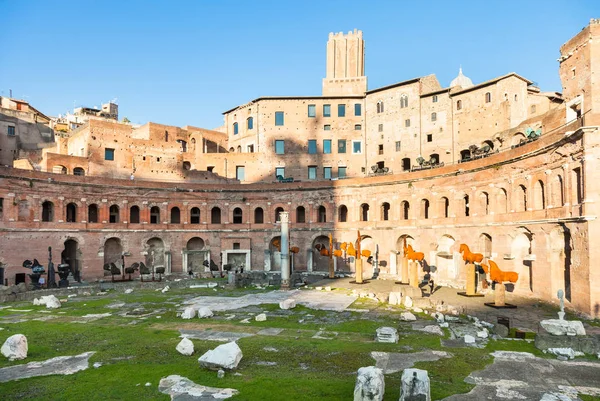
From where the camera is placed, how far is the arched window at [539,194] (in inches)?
991

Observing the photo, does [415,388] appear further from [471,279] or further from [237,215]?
[237,215]

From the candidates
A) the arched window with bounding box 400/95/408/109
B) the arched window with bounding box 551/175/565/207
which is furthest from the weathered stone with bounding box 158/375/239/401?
the arched window with bounding box 400/95/408/109

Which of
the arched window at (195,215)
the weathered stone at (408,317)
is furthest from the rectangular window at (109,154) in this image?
the weathered stone at (408,317)

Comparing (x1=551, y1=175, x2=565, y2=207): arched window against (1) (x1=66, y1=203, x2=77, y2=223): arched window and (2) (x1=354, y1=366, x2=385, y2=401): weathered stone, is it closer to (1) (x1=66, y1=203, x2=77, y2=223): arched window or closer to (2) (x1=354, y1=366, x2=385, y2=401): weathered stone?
(2) (x1=354, y1=366, x2=385, y2=401): weathered stone

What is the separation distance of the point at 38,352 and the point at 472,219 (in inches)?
1060

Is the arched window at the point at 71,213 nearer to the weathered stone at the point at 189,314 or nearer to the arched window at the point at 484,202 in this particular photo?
the weathered stone at the point at 189,314

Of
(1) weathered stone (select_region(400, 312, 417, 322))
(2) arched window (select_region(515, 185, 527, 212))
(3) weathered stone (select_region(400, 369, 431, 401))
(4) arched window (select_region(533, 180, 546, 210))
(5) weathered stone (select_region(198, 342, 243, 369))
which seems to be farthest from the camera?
(2) arched window (select_region(515, 185, 527, 212))

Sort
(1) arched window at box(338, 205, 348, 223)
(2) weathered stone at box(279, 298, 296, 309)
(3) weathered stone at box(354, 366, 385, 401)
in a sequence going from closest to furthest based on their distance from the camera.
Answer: (3) weathered stone at box(354, 366, 385, 401) < (2) weathered stone at box(279, 298, 296, 309) < (1) arched window at box(338, 205, 348, 223)

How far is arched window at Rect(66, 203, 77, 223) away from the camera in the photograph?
39491 millimetres

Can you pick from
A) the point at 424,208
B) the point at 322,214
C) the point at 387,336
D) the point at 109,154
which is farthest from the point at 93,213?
the point at 387,336

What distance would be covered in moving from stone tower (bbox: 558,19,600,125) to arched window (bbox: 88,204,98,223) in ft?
126

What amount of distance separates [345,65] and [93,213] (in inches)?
1343

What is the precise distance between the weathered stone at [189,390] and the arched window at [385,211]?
1200 inches

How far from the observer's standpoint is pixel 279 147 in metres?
51.1
